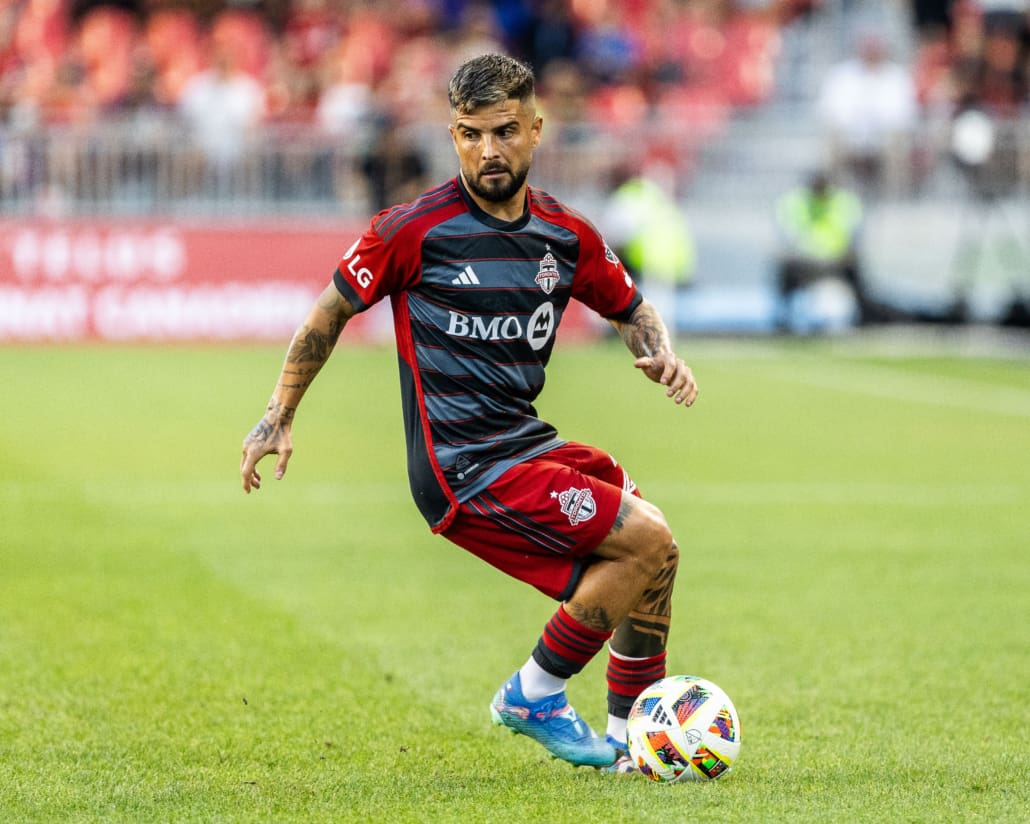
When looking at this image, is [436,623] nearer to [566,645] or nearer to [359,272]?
[566,645]

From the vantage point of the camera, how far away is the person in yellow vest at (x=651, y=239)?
21.3m

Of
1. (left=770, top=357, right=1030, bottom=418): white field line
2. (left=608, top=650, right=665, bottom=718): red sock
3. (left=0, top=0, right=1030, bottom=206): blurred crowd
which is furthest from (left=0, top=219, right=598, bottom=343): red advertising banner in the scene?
(left=608, top=650, right=665, bottom=718): red sock

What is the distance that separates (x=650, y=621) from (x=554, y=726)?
1.39 ft

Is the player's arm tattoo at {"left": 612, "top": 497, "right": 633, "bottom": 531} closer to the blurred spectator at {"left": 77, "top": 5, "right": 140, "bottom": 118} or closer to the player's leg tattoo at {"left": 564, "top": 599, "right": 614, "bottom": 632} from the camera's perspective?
the player's leg tattoo at {"left": 564, "top": 599, "right": 614, "bottom": 632}

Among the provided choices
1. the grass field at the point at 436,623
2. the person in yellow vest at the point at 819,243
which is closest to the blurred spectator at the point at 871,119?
the person in yellow vest at the point at 819,243

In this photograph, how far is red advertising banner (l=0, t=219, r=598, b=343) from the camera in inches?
790

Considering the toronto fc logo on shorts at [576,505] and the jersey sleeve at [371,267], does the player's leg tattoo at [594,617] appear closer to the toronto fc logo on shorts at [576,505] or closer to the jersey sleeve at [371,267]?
the toronto fc logo on shorts at [576,505]

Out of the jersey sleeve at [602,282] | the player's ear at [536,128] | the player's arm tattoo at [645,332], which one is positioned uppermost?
the player's ear at [536,128]

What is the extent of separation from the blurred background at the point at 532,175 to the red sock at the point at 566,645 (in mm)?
15967

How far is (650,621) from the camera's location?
5039 millimetres

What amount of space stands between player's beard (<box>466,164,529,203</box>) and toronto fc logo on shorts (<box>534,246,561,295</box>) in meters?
0.23

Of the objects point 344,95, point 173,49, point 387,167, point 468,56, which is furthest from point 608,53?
point 173,49

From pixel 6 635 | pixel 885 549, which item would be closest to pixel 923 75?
pixel 885 549

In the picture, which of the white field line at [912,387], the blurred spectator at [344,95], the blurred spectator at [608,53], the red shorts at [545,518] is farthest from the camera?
the blurred spectator at [608,53]
